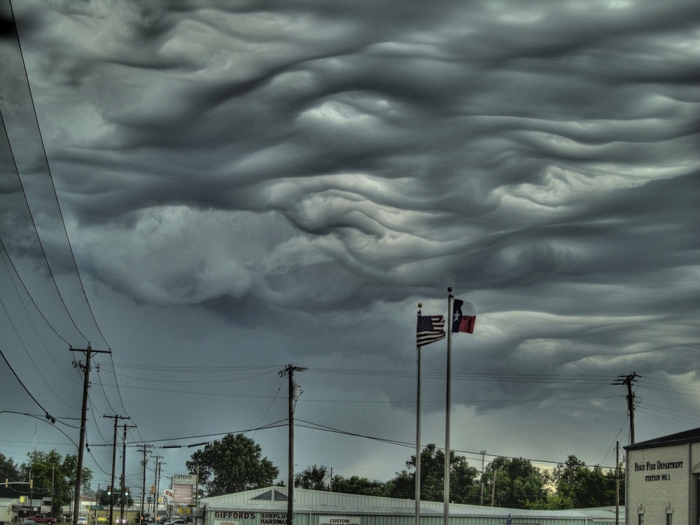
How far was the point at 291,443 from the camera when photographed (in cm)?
6625

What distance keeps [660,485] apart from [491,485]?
13081 centimetres

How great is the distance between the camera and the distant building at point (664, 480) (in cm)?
5041

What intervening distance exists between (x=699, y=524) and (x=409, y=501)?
39.2 metres

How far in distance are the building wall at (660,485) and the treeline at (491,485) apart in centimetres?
8862

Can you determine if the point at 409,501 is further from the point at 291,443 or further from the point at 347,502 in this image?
the point at 291,443

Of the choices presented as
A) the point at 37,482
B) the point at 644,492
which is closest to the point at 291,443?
the point at 644,492

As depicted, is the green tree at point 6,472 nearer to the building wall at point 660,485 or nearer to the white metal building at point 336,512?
the white metal building at point 336,512

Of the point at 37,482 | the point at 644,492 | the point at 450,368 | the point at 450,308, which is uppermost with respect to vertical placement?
the point at 450,308

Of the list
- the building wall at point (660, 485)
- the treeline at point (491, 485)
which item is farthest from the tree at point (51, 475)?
the building wall at point (660, 485)

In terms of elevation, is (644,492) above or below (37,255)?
below

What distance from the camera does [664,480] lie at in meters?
53.4

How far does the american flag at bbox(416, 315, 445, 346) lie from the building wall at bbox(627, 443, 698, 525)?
62.9 ft

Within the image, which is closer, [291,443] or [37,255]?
[37,255]

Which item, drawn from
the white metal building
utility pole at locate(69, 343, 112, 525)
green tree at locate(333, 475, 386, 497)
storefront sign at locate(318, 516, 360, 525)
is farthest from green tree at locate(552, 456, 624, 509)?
utility pole at locate(69, 343, 112, 525)
